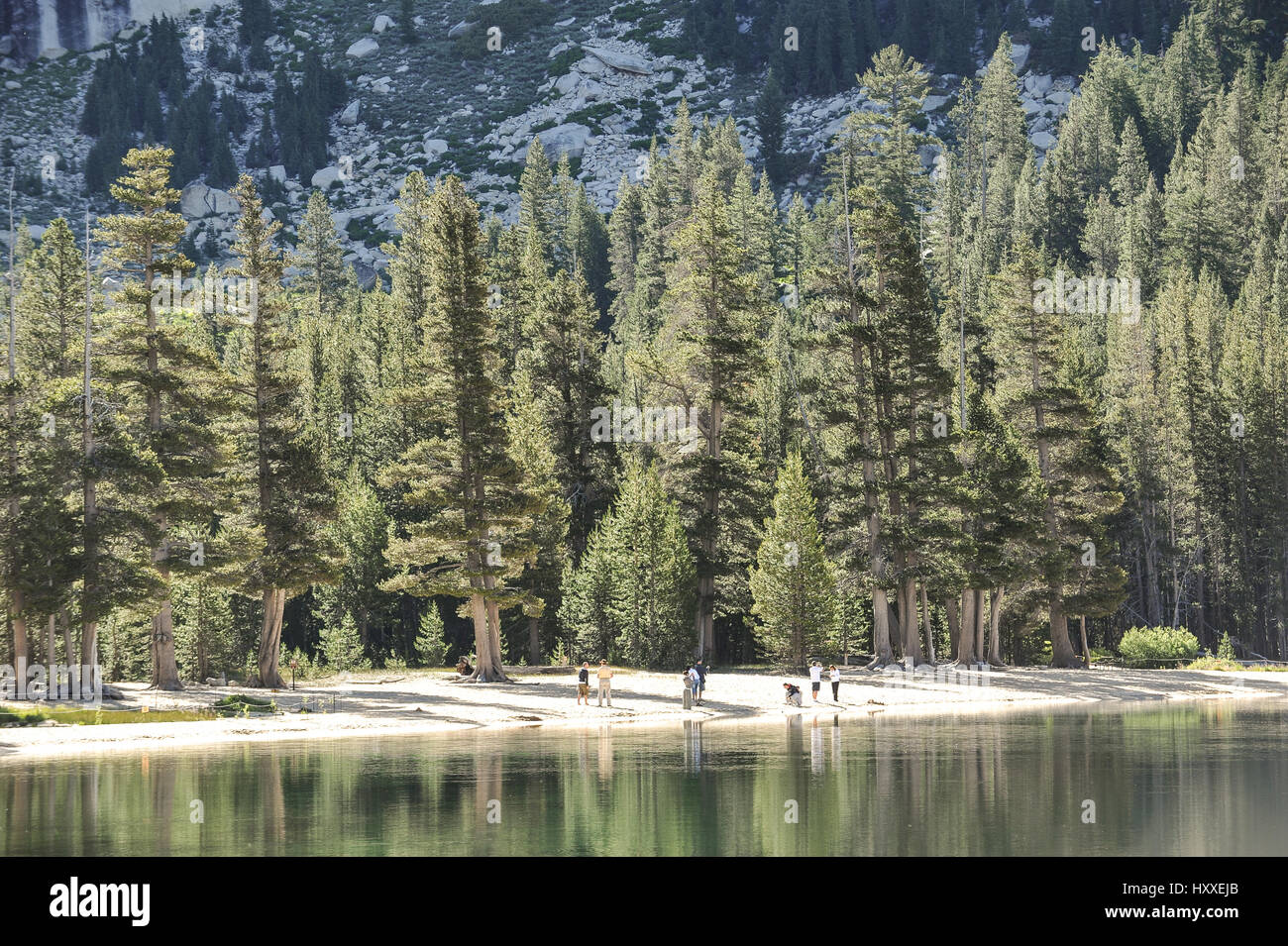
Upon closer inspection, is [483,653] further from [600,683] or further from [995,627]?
[995,627]

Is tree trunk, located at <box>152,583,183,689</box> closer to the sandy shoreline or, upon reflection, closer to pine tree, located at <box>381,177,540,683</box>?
the sandy shoreline

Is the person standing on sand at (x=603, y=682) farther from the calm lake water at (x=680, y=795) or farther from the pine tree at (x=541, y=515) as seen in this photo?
the pine tree at (x=541, y=515)

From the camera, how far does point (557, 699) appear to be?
160 ft

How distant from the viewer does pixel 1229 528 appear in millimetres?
85750

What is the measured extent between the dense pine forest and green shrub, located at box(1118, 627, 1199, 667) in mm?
2274

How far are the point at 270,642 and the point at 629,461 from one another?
66.1 ft

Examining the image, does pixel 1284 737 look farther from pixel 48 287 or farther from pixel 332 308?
pixel 332 308

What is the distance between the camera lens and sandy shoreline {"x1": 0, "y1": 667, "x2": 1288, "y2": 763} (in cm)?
3938

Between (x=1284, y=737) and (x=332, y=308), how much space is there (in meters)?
103

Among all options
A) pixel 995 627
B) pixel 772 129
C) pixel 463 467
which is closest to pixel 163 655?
pixel 463 467

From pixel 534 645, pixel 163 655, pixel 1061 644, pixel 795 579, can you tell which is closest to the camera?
pixel 163 655

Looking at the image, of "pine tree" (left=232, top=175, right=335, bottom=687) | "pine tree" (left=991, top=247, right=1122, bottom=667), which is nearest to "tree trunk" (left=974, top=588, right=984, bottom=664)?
"pine tree" (left=991, top=247, right=1122, bottom=667)

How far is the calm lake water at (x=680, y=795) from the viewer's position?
2014cm
